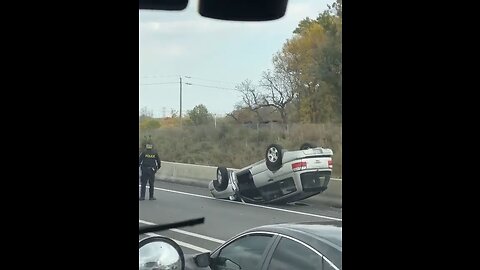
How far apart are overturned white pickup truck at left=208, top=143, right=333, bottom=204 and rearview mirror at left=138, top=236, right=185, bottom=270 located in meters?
0.26

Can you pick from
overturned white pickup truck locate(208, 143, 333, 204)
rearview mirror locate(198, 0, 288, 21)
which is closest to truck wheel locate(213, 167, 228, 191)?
overturned white pickup truck locate(208, 143, 333, 204)

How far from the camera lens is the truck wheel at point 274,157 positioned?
1.76 meters

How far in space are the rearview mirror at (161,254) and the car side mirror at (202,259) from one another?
0.44 feet

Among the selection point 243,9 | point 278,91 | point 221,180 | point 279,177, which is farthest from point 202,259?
point 243,9

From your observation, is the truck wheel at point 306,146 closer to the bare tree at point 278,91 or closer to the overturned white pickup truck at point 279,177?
the overturned white pickup truck at point 279,177

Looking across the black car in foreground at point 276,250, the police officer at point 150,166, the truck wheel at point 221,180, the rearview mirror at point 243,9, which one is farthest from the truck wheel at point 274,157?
the rearview mirror at point 243,9

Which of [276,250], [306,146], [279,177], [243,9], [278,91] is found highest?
[243,9]

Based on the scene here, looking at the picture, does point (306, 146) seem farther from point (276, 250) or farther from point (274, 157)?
point (276, 250)

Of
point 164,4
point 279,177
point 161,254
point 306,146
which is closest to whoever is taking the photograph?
point 164,4

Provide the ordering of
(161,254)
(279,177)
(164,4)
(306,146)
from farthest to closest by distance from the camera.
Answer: (279,177)
(306,146)
(161,254)
(164,4)

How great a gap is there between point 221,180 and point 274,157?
0.18m

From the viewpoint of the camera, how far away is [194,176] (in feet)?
6.00

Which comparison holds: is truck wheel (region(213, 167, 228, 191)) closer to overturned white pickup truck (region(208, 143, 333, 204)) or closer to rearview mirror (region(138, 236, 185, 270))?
overturned white pickup truck (region(208, 143, 333, 204))
